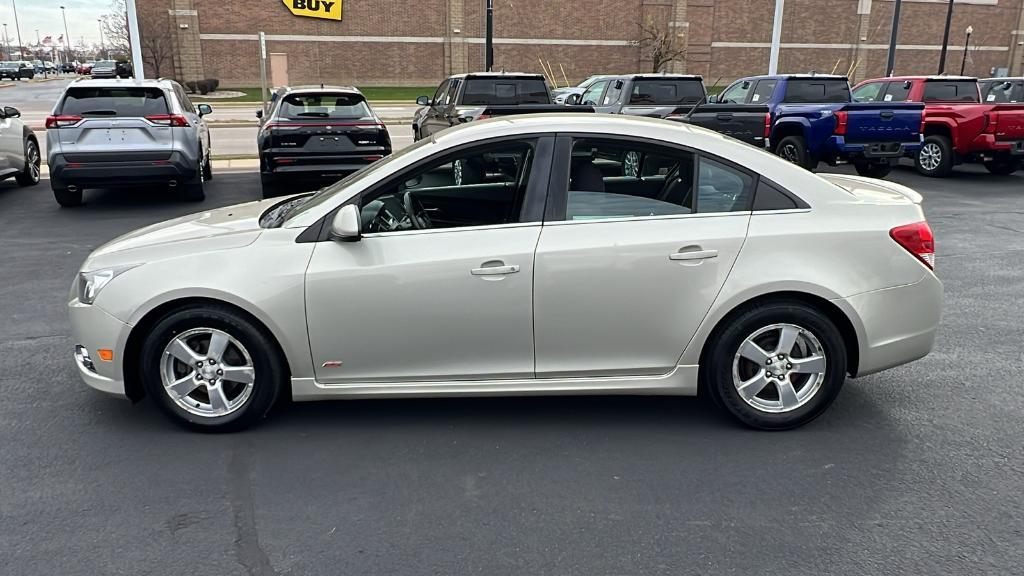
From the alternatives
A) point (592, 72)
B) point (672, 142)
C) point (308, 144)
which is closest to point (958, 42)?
point (592, 72)

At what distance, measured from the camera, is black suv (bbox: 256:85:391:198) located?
1123cm

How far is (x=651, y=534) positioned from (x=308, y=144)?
9.26 metres

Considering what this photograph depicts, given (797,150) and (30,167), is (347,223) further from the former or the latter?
(797,150)

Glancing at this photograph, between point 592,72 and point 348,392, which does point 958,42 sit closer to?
point 592,72

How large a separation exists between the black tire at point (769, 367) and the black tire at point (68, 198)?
988 centimetres

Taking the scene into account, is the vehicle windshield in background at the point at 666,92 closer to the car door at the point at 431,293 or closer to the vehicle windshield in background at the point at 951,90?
the vehicle windshield in background at the point at 951,90

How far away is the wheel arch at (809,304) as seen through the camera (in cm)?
411

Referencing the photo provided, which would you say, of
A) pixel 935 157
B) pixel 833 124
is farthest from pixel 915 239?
pixel 935 157

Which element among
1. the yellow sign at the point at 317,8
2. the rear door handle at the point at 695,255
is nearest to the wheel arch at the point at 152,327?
the rear door handle at the point at 695,255

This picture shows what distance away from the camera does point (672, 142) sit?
4227mm

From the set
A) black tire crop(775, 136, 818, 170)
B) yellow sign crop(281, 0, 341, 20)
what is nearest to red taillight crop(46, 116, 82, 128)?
black tire crop(775, 136, 818, 170)

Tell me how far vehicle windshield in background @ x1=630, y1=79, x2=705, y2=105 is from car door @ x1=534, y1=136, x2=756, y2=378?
1047 centimetres

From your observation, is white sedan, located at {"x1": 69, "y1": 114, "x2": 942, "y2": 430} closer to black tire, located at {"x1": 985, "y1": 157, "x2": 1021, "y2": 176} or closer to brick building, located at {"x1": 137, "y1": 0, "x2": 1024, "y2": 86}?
black tire, located at {"x1": 985, "y1": 157, "x2": 1021, "y2": 176}

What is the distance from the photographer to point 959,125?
14430 mm
